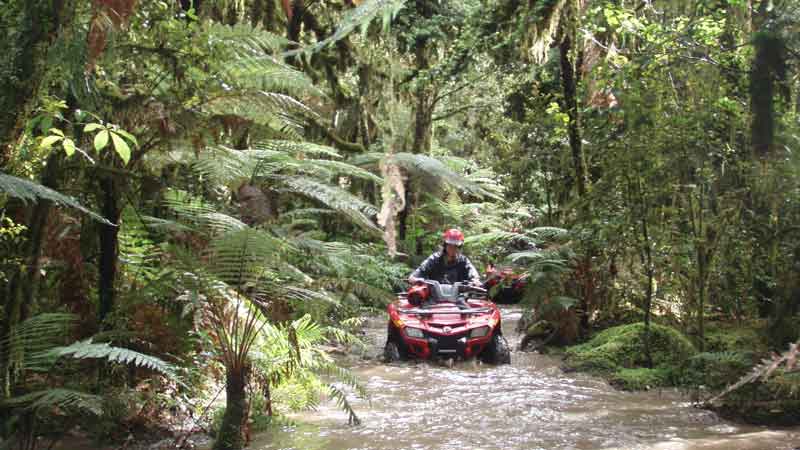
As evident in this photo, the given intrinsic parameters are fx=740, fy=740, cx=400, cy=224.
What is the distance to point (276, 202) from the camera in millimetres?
9008

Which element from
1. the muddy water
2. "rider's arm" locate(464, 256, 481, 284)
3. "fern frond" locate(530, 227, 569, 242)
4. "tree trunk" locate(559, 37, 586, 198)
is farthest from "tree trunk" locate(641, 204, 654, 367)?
"rider's arm" locate(464, 256, 481, 284)

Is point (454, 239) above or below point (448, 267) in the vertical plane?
above

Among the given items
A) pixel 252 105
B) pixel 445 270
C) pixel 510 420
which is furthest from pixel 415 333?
pixel 252 105

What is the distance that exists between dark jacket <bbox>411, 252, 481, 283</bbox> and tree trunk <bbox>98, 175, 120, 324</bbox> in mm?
5434

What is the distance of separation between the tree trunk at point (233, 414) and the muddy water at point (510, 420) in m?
0.54

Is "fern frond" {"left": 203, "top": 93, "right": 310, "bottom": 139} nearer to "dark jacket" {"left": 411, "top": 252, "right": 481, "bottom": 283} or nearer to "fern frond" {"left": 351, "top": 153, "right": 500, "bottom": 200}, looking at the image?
"fern frond" {"left": 351, "top": 153, "right": 500, "bottom": 200}

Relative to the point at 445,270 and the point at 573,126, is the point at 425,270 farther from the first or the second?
the point at 573,126

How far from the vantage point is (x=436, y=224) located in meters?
21.1

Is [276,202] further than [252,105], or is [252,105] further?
[276,202]

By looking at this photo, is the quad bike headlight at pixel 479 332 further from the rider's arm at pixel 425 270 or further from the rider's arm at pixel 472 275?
the rider's arm at pixel 425 270

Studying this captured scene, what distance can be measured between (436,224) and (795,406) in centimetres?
1542

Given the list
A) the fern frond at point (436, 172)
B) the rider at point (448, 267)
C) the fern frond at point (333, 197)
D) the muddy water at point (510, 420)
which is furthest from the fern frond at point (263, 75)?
the rider at point (448, 267)

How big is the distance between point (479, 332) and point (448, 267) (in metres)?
1.63

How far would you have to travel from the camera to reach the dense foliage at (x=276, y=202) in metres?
4.31
